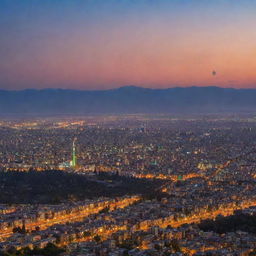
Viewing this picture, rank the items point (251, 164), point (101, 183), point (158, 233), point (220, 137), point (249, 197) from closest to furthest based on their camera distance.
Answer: point (158, 233) < point (249, 197) < point (101, 183) < point (251, 164) < point (220, 137)

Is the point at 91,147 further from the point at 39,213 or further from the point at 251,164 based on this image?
the point at 39,213

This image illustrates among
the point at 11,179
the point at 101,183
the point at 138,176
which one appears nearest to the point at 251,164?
the point at 138,176

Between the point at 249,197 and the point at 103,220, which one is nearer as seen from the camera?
the point at 103,220

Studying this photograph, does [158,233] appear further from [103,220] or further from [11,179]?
[11,179]

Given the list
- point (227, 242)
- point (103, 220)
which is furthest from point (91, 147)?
point (227, 242)

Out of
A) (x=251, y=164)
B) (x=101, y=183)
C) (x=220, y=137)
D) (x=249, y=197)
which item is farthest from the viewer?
(x=220, y=137)

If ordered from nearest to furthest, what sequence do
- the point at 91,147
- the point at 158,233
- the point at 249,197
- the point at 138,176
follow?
the point at 158,233, the point at 249,197, the point at 138,176, the point at 91,147
